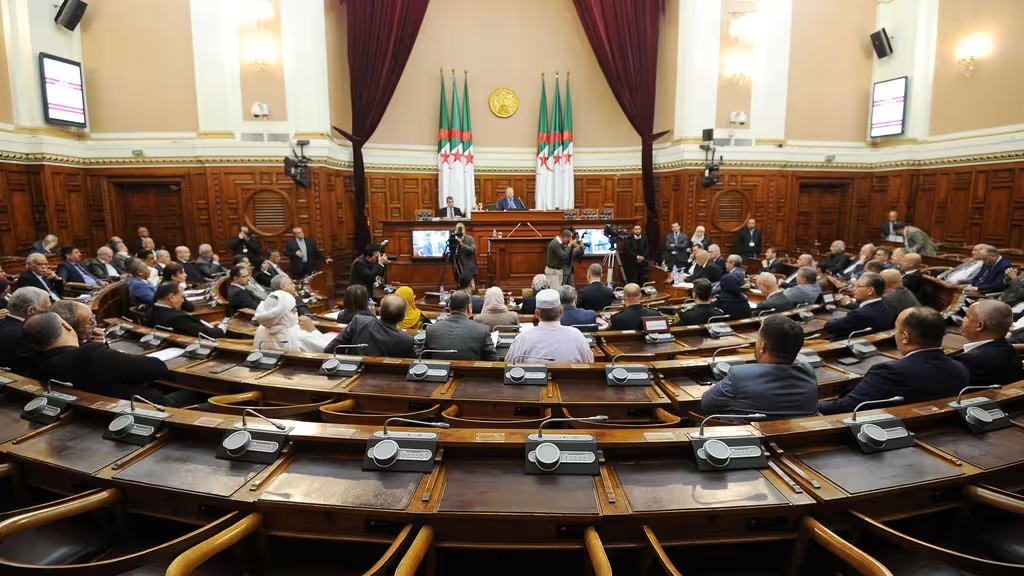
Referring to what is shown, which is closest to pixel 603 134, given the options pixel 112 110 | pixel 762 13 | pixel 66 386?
pixel 762 13

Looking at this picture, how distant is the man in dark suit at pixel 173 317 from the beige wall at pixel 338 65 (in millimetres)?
6366

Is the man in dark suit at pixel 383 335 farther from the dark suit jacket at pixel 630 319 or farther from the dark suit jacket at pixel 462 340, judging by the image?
the dark suit jacket at pixel 630 319

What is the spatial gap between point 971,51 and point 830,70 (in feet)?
7.06

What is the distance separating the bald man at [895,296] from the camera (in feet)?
15.3

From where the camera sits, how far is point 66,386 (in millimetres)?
2629

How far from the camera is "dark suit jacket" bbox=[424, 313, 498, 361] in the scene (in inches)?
143

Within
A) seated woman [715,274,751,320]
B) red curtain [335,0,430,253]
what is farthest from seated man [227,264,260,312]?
seated woman [715,274,751,320]

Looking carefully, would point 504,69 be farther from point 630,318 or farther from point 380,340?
point 380,340

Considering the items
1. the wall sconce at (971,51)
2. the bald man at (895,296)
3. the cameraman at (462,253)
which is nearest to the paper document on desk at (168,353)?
the cameraman at (462,253)

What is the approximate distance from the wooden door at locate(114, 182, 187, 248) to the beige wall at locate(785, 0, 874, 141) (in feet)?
38.9

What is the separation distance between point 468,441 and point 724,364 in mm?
1829

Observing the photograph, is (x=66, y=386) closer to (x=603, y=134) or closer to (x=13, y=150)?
(x=13, y=150)

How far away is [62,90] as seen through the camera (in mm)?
8523

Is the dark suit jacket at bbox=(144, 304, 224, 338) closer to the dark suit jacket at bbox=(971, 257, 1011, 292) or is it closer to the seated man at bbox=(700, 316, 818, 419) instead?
the seated man at bbox=(700, 316, 818, 419)
